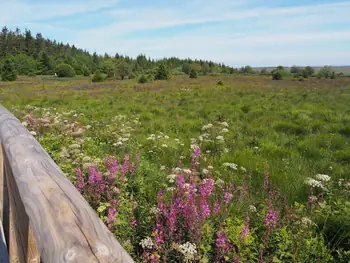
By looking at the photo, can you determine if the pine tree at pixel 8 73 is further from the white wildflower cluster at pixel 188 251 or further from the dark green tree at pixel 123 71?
the white wildflower cluster at pixel 188 251

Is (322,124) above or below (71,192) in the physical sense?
below

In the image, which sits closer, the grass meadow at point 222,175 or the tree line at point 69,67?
the grass meadow at point 222,175

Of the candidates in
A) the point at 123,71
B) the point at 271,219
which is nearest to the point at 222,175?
the point at 271,219

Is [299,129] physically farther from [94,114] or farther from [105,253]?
[105,253]

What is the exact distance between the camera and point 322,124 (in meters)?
8.82

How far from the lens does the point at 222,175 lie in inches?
196

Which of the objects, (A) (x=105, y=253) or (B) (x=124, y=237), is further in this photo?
(B) (x=124, y=237)

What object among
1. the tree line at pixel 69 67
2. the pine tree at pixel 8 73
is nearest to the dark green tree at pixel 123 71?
the tree line at pixel 69 67

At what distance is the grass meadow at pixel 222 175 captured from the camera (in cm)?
273

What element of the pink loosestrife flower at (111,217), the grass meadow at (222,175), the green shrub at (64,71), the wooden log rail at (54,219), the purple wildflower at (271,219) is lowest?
the grass meadow at (222,175)

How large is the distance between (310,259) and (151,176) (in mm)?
2579

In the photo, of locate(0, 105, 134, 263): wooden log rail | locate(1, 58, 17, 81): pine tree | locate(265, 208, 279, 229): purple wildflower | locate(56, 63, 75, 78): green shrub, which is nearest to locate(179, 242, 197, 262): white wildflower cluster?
locate(265, 208, 279, 229): purple wildflower

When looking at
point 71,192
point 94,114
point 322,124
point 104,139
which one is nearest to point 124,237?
point 71,192

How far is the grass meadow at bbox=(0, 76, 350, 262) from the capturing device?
2.73 metres
